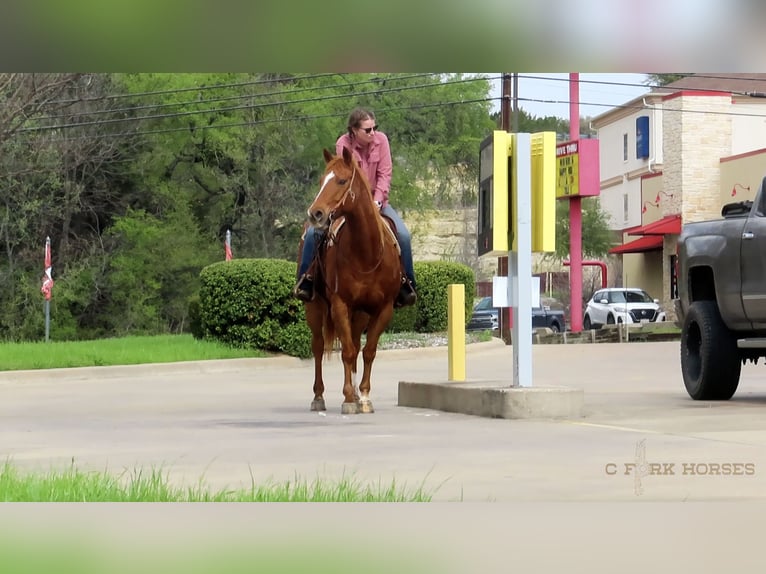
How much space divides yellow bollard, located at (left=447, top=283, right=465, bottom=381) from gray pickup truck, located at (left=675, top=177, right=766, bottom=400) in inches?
87.6

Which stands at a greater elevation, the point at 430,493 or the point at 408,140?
the point at 408,140

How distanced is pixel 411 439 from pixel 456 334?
185 inches

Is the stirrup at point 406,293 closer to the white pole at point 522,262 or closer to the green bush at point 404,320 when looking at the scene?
the white pole at point 522,262

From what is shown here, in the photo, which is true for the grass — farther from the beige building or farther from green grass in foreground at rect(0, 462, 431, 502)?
the beige building

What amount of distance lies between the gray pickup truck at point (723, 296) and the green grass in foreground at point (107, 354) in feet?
35.6

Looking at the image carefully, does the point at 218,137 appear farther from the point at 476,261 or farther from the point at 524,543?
the point at 524,543

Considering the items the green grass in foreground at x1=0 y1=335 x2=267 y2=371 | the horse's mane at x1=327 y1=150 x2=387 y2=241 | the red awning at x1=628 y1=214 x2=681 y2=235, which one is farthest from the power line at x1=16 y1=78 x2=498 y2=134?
the horse's mane at x1=327 y1=150 x2=387 y2=241

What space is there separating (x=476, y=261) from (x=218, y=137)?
24.0 metres

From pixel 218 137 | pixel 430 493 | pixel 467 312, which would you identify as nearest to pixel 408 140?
pixel 218 137

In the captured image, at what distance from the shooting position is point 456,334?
15.2 metres

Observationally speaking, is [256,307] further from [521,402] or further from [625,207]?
[625,207]

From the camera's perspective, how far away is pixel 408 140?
5134cm
